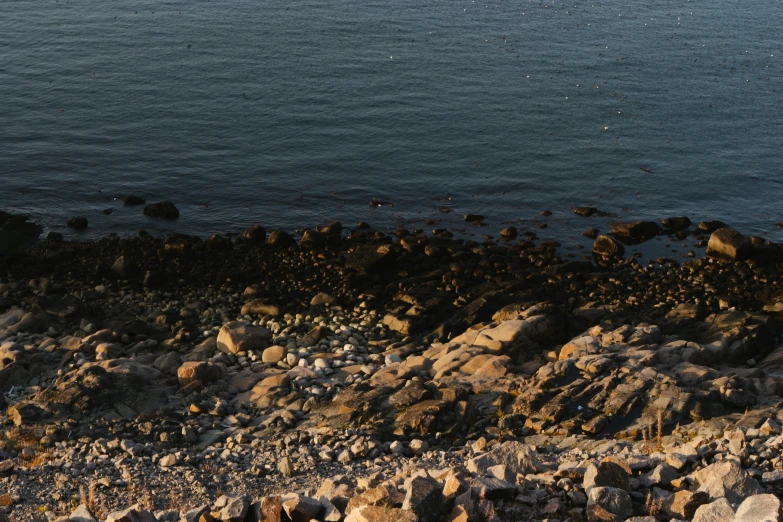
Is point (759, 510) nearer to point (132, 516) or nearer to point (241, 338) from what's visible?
point (132, 516)

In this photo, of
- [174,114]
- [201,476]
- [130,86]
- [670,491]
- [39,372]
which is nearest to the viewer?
[670,491]

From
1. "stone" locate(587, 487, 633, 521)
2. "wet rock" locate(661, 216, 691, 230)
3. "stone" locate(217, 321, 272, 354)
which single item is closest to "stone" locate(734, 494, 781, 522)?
"stone" locate(587, 487, 633, 521)

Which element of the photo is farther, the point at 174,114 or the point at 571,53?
the point at 571,53

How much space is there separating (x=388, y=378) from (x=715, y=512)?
630 inches

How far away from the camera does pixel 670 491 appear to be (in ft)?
61.8

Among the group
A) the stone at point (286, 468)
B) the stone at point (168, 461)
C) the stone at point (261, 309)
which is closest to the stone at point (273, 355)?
the stone at point (261, 309)

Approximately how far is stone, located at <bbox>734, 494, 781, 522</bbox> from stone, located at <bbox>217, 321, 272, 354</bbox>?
21425 mm

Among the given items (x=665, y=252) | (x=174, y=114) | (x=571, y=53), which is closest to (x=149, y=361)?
(x=665, y=252)

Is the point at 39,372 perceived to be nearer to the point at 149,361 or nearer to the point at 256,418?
the point at 149,361

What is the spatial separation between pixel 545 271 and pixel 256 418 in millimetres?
18129

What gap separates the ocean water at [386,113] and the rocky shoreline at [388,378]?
5.76 metres

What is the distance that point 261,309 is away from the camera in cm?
3778

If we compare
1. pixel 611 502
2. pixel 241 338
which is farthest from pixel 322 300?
pixel 611 502

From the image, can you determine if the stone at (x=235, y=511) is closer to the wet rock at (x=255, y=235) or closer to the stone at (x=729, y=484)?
the stone at (x=729, y=484)
